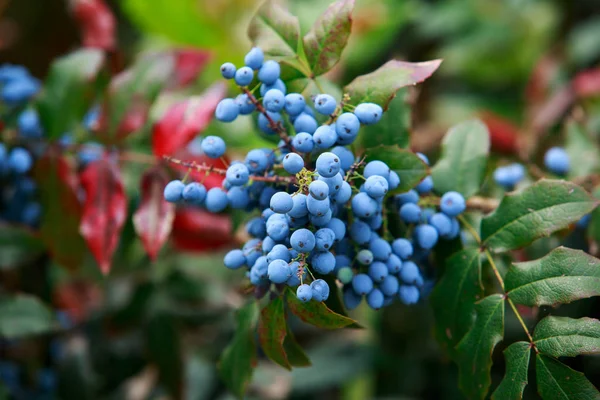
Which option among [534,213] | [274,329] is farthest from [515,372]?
[274,329]

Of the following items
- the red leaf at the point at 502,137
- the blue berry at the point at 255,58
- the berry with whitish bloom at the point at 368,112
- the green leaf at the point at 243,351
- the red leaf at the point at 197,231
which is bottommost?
the red leaf at the point at 502,137

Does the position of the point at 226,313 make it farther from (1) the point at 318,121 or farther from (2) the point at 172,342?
(1) the point at 318,121

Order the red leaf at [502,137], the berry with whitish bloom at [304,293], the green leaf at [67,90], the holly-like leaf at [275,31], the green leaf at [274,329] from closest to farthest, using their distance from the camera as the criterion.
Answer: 1. the berry with whitish bloom at [304,293]
2. the green leaf at [274,329]
3. the holly-like leaf at [275,31]
4. the green leaf at [67,90]
5. the red leaf at [502,137]

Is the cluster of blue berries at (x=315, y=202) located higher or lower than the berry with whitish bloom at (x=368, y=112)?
lower

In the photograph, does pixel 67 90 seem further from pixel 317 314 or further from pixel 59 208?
pixel 317 314

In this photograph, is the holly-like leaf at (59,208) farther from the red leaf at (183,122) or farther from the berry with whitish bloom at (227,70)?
the berry with whitish bloom at (227,70)

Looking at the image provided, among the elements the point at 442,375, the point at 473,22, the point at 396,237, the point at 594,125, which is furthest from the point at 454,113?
the point at 396,237

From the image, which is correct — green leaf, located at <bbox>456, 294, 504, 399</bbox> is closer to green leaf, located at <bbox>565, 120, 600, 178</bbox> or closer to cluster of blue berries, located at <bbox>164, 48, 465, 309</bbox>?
cluster of blue berries, located at <bbox>164, 48, 465, 309</bbox>

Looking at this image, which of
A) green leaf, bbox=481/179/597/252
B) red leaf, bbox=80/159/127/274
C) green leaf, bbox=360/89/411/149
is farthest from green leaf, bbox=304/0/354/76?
red leaf, bbox=80/159/127/274

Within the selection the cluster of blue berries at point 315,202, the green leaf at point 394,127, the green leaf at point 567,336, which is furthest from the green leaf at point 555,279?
the green leaf at point 394,127
